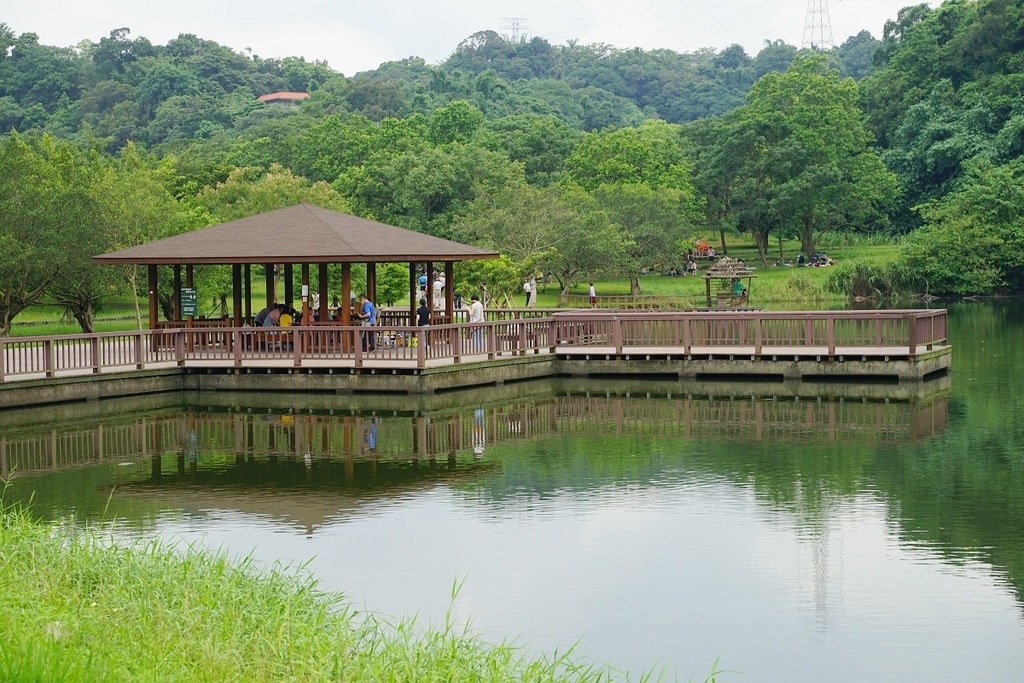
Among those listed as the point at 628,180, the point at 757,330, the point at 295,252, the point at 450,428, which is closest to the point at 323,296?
the point at 295,252

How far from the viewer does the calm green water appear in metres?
11.4

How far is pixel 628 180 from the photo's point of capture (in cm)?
6600

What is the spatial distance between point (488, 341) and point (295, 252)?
13.7 ft

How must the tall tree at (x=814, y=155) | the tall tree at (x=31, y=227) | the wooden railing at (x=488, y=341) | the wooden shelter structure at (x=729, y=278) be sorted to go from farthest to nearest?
the tall tree at (x=814, y=155) → the wooden shelter structure at (x=729, y=278) → the tall tree at (x=31, y=227) → the wooden railing at (x=488, y=341)

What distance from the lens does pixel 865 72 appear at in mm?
156375

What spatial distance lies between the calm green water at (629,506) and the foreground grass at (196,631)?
1070 millimetres

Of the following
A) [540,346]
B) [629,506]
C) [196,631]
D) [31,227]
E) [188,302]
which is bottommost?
[629,506]

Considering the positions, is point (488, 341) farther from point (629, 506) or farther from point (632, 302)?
point (632, 302)

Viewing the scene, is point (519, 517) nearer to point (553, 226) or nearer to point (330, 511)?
point (330, 511)

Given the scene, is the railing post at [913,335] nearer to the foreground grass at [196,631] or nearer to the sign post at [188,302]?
the sign post at [188,302]

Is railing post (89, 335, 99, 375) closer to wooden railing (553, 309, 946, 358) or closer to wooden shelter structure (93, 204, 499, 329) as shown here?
wooden shelter structure (93, 204, 499, 329)

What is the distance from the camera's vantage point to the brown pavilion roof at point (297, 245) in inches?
1117

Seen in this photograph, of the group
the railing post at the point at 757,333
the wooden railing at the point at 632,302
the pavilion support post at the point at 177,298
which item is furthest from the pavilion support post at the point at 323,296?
the wooden railing at the point at 632,302

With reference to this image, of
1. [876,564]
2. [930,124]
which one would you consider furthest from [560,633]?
[930,124]
